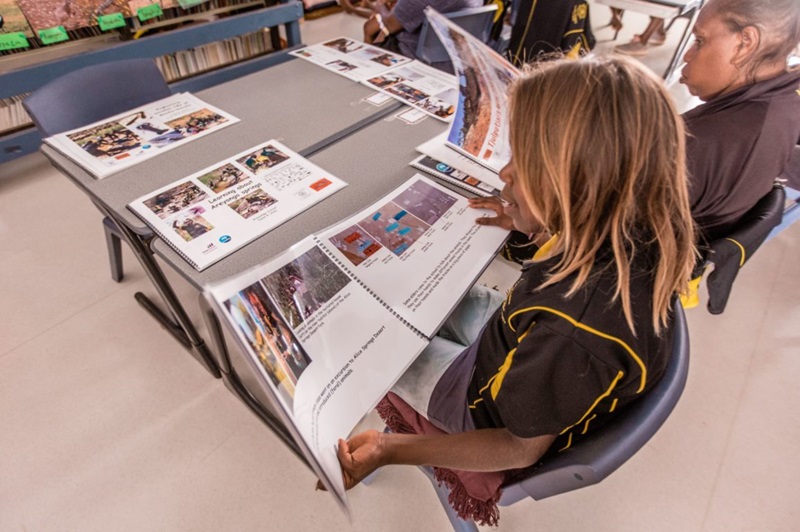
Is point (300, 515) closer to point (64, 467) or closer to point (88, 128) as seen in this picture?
point (64, 467)

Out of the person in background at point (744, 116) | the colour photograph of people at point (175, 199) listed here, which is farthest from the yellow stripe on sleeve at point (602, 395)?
the colour photograph of people at point (175, 199)

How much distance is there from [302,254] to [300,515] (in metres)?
0.82

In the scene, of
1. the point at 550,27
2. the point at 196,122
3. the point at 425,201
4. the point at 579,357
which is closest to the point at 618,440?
the point at 579,357

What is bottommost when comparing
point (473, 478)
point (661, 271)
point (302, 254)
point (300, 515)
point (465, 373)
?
point (300, 515)

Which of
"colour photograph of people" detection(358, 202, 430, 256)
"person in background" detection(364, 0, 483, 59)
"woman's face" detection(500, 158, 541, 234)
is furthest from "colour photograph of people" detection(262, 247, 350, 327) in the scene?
"person in background" detection(364, 0, 483, 59)

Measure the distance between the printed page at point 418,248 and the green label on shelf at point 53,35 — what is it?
83.9 inches

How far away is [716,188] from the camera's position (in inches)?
38.0

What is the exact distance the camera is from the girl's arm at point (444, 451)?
24.9 inches

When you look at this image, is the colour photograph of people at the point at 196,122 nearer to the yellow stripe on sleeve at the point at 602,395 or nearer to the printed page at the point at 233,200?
the printed page at the point at 233,200

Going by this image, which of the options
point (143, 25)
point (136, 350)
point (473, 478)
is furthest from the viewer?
point (143, 25)

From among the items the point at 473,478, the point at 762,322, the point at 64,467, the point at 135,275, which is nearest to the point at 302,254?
the point at 473,478

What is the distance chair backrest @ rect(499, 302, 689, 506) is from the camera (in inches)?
20.6

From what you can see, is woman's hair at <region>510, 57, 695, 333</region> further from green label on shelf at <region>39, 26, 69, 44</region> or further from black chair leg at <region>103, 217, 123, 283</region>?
green label on shelf at <region>39, 26, 69, 44</region>

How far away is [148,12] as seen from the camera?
2.25m
